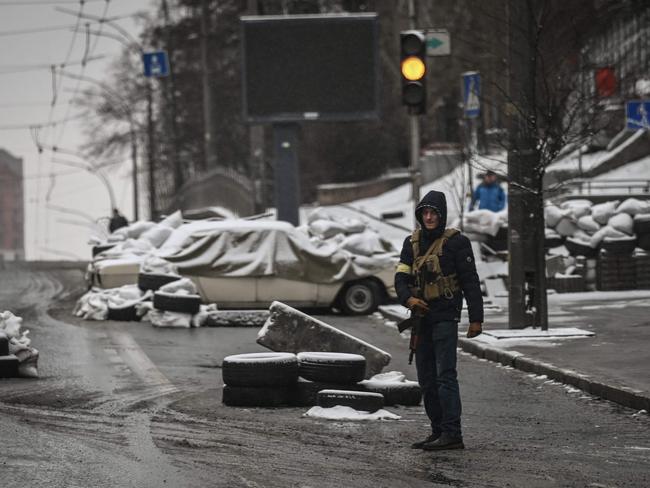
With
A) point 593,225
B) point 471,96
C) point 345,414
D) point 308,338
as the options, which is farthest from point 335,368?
point 471,96

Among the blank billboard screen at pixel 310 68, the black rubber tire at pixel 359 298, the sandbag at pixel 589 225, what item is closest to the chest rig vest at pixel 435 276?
the black rubber tire at pixel 359 298

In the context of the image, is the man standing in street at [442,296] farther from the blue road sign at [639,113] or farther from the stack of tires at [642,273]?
the blue road sign at [639,113]

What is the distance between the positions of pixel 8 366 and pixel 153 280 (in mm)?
8617

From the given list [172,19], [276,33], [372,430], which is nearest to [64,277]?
[276,33]

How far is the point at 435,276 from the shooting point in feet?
30.2

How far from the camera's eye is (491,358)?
15.4m

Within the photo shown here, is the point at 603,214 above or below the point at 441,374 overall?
above

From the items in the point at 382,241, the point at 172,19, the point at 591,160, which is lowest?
the point at 382,241

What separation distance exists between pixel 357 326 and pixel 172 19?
5930 cm

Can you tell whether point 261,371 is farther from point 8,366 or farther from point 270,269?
point 270,269

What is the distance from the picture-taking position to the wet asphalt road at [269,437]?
26.1 feet

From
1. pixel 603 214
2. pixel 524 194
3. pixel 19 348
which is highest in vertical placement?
pixel 603 214

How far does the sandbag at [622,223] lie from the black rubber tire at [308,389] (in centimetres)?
1493

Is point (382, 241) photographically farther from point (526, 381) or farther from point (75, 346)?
point (526, 381)
